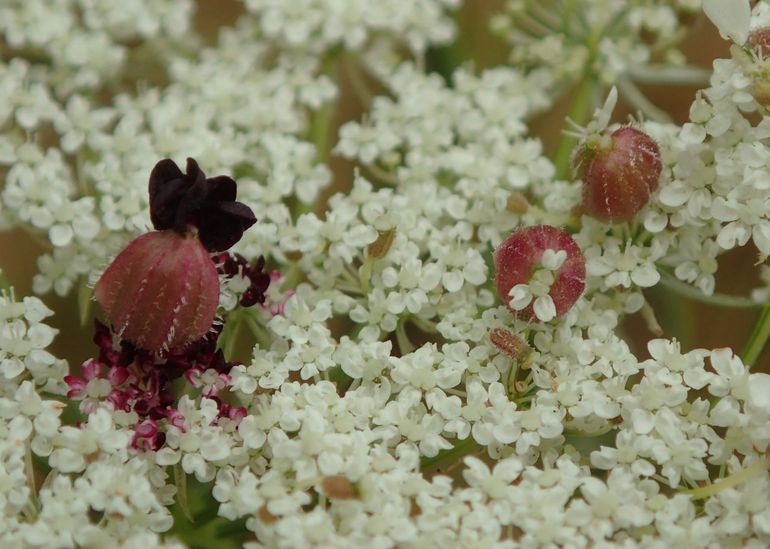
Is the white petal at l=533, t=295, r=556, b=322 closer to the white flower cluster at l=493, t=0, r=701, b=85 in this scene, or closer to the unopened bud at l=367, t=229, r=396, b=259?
the unopened bud at l=367, t=229, r=396, b=259

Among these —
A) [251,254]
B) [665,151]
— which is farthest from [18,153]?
[665,151]

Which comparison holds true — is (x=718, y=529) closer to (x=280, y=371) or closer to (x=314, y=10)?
(x=280, y=371)

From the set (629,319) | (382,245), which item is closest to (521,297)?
(382,245)

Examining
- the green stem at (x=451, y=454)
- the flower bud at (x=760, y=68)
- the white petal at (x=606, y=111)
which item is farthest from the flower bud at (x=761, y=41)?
the green stem at (x=451, y=454)

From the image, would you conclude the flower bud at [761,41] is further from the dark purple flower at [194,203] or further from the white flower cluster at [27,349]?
the white flower cluster at [27,349]

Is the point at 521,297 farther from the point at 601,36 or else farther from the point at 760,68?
the point at 601,36

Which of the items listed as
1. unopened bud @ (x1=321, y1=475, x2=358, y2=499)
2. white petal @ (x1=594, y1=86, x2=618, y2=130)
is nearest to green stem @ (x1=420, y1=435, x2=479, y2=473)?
unopened bud @ (x1=321, y1=475, x2=358, y2=499)
